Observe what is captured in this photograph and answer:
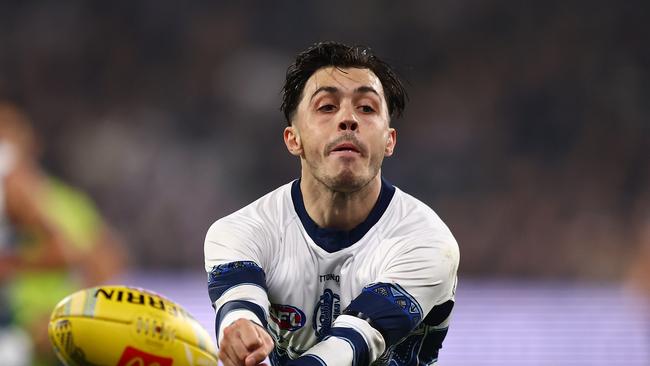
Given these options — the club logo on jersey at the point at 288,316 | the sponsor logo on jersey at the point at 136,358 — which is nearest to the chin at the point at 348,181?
the club logo on jersey at the point at 288,316

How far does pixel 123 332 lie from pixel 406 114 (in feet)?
33.4

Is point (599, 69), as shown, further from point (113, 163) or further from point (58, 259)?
point (58, 259)

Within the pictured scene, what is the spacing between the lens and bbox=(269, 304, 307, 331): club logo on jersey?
154 inches

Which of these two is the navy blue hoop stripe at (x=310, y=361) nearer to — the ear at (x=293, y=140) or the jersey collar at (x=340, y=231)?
the jersey collar at (x=340, y=231)

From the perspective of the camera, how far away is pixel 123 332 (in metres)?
3.73

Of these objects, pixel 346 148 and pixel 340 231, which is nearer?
pixel 346 148

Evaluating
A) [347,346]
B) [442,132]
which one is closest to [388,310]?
[347,346]

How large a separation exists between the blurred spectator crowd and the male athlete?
7780 millimetres

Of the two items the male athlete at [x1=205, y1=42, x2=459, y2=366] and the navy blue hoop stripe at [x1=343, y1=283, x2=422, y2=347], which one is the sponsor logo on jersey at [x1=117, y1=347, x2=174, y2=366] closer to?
the male athlete at [x1=205, y1=42, x2=459, y2=366]

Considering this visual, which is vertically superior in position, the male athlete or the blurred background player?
the blurred background player

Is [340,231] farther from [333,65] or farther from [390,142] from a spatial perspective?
[333,65]

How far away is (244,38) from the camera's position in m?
14.8

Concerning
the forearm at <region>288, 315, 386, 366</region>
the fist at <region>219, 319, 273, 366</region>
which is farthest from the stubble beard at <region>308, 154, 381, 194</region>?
the fist at <region>219, 319, 273, 366</region>

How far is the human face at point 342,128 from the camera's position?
377 cm
